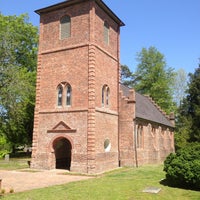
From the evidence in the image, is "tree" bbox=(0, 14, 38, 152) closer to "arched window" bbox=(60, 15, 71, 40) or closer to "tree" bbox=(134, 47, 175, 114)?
"arched window" bbox=(60, 15, 71, 40)

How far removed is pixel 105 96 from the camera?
942 inches

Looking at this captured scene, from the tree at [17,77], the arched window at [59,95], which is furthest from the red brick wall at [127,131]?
the tree at [17,77]

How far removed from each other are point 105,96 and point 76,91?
320 centimetres

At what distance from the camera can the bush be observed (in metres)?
13.1

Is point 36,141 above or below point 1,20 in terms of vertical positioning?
below

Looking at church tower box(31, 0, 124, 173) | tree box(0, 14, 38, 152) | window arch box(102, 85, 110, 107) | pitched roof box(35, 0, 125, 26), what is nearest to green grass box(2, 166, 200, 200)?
church tower box(31, 0, 124, 173)

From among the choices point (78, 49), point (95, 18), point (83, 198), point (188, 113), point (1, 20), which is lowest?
point (83, 198)

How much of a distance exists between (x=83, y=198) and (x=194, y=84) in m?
35.2

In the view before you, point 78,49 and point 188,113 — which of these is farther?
point 188,113

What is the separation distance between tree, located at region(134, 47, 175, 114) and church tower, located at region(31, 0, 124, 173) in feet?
81.0

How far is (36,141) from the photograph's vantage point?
23.1 meters

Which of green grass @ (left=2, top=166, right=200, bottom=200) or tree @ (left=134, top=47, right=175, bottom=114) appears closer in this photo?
green grass @ (left=2, top=166, right=200, bottom=200)

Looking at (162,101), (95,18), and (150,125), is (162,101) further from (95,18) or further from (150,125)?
(95,18)

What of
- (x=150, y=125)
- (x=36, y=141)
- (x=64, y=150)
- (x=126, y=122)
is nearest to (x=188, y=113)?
(x=150, y=125)
